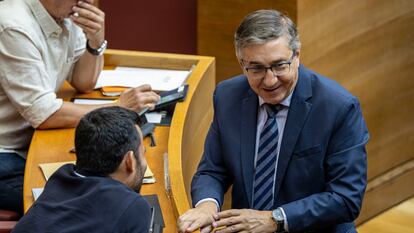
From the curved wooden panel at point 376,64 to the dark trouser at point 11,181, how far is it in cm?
151

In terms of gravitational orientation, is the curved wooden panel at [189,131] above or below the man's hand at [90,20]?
below

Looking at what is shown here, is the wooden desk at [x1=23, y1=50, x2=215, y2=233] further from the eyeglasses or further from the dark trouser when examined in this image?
the eyeglasses

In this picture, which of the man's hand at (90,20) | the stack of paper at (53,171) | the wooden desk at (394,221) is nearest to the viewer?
the stack of paper at (53,171)

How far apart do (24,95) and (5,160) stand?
248mm

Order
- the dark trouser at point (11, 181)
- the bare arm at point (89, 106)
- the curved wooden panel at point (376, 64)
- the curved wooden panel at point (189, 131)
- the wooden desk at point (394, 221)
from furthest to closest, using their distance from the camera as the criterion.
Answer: the wooden desk at point (394, 221)
the curved wooden panel at point (376, 64)
the bare arm at point (89, 106)
the dark trouser at point (11, 181)
the curved wooden panel at point (189, 131)

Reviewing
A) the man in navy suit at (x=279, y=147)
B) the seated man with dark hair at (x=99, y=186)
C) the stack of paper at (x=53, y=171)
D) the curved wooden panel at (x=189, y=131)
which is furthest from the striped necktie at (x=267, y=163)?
the seated man with dark hair at (x=99, y=186)

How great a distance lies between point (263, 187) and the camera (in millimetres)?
2783

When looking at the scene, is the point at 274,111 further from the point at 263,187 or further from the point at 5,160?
the point at 5,160

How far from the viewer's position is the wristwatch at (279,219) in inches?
103

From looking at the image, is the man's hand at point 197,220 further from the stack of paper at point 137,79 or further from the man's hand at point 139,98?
the stack of paper at point 137,79

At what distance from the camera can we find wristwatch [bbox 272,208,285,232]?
2627 millimetres

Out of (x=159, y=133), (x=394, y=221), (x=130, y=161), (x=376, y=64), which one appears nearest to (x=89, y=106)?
(x=159, y=133)

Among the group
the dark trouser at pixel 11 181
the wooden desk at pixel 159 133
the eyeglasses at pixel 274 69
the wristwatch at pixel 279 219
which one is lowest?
the dark trouser at pixel 11 181

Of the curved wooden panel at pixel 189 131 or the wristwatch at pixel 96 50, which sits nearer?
the curved wooden panel at pixel 189 131
